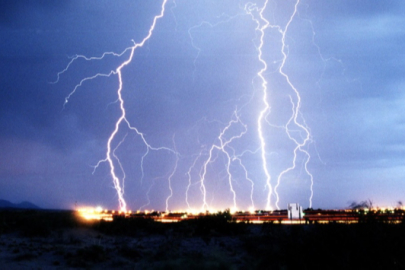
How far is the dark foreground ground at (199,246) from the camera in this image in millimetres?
11750

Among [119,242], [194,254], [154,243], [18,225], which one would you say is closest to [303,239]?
[194,254]

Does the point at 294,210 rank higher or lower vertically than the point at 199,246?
higher

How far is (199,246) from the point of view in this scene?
1612 cm

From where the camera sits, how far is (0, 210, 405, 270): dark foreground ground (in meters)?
11.8

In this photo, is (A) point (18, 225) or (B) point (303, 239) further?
(A) point (18, 225)

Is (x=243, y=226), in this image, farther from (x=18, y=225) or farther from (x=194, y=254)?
(x=18, y=225)

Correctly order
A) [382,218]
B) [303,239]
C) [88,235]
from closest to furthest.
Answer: [303,239] → [382,218] → [88,235]

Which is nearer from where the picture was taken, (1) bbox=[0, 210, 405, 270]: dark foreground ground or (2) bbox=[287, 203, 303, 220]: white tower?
(1) bbox=[0, 210, 405, 270]: dark foreground ground

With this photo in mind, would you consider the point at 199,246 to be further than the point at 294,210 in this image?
No

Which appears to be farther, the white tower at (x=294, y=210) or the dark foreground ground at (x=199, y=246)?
the white tower at (x=294, y=210)

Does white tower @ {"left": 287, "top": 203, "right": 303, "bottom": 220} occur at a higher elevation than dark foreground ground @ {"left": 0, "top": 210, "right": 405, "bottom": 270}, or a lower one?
higher

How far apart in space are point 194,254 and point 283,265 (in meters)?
3.17

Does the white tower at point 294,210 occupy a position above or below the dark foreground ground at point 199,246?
above

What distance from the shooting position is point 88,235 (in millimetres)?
18500
